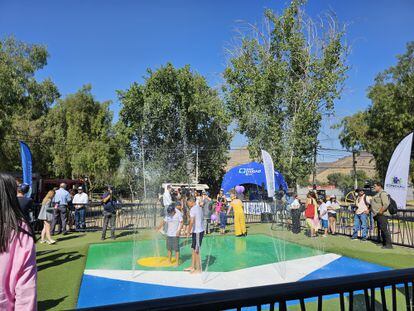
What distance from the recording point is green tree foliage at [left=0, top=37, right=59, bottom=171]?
64.5 feet

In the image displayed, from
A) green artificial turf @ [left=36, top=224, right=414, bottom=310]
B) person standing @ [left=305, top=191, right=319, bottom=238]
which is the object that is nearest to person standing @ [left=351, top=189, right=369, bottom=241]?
green artificial turf @ [left=36, top=224, right=414, bottom=310]

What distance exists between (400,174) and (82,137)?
34.0 meters

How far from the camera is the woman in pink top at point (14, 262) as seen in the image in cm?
217

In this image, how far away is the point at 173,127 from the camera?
45.9 m

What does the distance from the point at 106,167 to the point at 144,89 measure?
9939 mm

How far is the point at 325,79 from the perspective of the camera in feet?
84.3

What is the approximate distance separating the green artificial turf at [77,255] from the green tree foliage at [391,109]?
16037mm

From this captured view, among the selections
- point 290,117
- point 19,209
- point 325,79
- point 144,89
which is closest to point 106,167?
point 144,89

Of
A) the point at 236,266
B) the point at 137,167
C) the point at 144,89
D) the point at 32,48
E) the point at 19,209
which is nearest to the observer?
the point at 19,209

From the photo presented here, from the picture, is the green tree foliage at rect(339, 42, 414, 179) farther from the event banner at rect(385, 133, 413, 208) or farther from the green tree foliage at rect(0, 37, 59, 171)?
the green tree foliage at rect(0, 37, 59, 171)

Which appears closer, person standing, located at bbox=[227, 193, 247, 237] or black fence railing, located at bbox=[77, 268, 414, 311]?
black fence railing, located at bbox=[77, 268, 414, 311]

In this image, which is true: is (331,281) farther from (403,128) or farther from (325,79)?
(403,128)

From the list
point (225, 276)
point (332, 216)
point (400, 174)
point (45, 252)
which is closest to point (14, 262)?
point (225, 276)

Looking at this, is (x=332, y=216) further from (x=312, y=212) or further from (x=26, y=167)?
(x=26, y=167)
